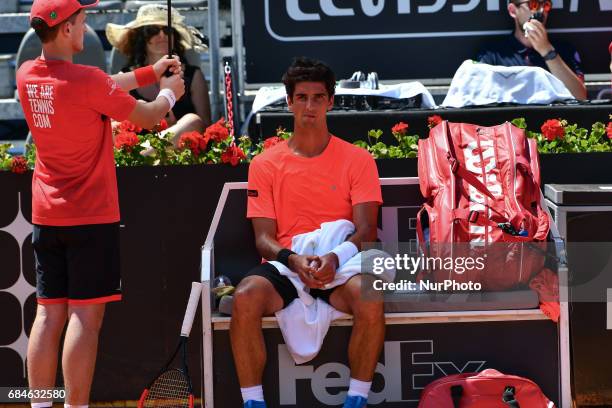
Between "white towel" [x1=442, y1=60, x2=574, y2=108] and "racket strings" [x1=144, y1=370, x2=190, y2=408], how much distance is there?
8.68 ft

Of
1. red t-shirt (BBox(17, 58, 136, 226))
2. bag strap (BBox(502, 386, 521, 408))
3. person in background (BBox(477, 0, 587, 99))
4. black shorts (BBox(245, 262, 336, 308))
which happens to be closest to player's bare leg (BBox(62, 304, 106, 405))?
red t-shirt (BBox(17, 58, 136, 226))

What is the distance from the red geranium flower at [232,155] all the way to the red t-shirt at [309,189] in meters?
0.43

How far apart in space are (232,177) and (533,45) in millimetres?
2439

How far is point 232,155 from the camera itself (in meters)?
5.41

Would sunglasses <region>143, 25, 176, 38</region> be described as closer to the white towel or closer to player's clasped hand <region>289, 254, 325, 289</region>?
the white towel

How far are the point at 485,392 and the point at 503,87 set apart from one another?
8.21ft

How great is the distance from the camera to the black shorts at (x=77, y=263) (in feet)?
14.9

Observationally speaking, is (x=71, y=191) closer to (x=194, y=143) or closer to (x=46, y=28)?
(x=46, y=28)

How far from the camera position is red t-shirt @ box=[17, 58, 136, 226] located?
4469 millimetres

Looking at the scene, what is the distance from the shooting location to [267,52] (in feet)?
23.4

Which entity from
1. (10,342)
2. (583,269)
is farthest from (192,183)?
(583,269)

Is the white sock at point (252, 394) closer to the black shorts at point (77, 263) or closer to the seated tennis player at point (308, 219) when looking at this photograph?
the seated tennis player at point (308, 219)

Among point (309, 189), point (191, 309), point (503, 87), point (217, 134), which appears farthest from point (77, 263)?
point (503, 87)

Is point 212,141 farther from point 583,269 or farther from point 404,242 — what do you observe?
point 583,269
